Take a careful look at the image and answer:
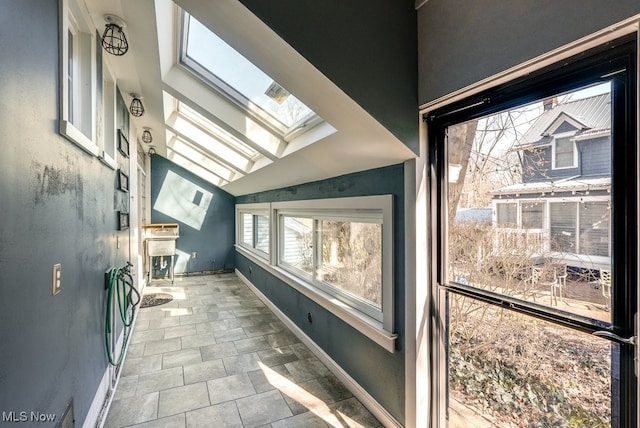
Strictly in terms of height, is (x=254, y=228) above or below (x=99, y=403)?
above

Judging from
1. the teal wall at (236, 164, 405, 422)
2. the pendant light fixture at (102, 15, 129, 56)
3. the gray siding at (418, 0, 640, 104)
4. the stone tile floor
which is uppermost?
the pendant light fixture at (102, 15, 129, 56)

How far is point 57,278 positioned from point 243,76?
1812 millimetres

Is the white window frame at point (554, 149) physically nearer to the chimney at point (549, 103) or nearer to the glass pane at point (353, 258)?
the chimney at point (549, 103)

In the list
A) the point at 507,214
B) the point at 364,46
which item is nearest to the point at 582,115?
the point at 507,214

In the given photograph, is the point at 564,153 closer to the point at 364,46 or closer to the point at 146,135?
the point at 364,46

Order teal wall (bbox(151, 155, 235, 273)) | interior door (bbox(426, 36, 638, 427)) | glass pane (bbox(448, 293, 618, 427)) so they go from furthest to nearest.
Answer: teal wall (bbox(151, 155, 235, 273)), glass pane (bbox(448, 293, 618, 427)), interior door (bbox(426, 36, 638, 427))

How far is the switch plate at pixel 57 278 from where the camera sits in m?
1.33

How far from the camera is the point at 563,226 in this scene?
47.5 inches

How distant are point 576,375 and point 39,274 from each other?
2078 millimetres

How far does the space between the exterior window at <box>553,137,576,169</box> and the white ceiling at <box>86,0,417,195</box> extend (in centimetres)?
68

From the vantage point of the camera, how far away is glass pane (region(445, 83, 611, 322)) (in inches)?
43.6

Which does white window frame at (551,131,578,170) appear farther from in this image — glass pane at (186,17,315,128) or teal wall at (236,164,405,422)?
glass pane at (186,17,315,128)

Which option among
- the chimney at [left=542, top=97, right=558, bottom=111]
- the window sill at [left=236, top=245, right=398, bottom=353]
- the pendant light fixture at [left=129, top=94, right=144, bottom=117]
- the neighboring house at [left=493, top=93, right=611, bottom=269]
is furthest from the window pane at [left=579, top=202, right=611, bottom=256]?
the pendant light fixture at [left=129, top=94, right=144, bottom=117]

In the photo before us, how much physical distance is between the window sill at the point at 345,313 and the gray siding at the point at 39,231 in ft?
5.56
